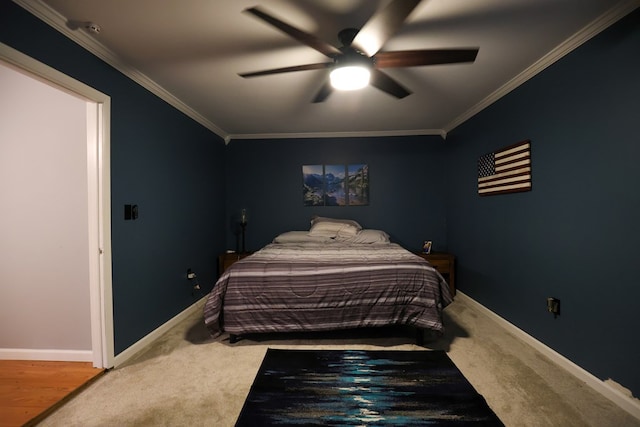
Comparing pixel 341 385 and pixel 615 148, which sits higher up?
pixel 615 148

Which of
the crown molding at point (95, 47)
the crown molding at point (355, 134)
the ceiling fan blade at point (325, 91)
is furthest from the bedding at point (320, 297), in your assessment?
the crown molding at point (355, 134)

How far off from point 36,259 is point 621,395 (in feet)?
13.4

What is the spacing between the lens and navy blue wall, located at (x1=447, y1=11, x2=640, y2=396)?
1.69 meters

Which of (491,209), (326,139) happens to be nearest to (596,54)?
(491,209)

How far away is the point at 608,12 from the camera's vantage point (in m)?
1.76

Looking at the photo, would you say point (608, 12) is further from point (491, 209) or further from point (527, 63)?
point (491, 209)

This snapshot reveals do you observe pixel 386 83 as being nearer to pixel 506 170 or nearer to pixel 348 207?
pixel 506 170

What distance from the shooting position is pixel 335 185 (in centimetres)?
446

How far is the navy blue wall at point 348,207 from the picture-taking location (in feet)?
14.5

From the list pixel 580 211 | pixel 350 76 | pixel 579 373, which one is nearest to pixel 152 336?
pixel 350 76

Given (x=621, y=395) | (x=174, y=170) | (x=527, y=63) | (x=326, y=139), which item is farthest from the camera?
(x=326, y=139)

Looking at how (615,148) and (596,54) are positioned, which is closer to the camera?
(615,148)

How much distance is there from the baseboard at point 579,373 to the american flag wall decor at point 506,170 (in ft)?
4.17

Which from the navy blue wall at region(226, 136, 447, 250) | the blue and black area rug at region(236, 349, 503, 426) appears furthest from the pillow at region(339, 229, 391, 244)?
the blue and black area rug at region(236, 349, 503, 426)
